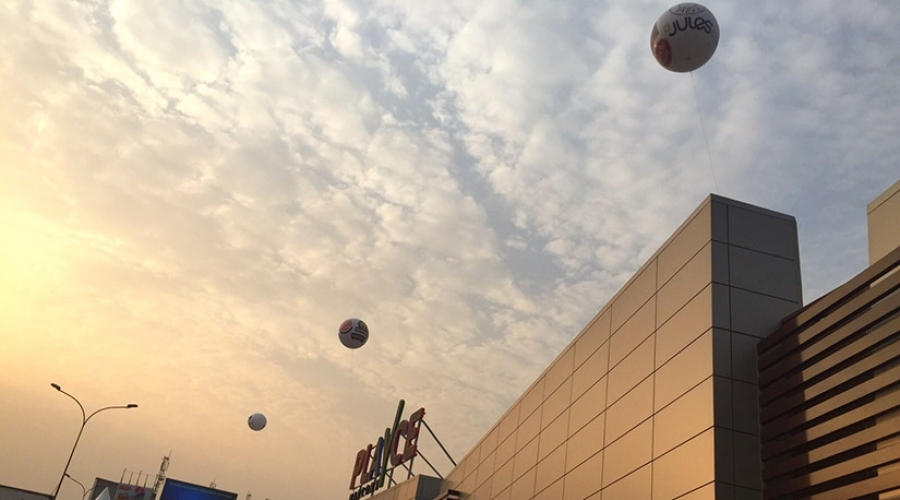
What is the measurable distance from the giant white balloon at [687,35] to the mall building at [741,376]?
2963 mm

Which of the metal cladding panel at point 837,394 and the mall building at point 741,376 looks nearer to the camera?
the metal cladding panel at point 837,394

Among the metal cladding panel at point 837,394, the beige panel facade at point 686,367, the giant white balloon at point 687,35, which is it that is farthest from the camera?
the giant white balloon at point 687,35

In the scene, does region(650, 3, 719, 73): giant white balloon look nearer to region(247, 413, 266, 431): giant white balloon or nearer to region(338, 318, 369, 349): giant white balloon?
region(338, 318, 369, 349): giant white balloon

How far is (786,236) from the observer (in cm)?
1474

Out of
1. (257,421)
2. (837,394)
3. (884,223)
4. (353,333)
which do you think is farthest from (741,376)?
(257,421)

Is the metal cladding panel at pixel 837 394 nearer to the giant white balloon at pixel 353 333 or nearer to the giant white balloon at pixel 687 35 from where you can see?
the giant white balloon at pixel 687 35

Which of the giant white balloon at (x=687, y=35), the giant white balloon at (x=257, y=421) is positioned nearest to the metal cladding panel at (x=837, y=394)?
the giant white balloon at (x=687, y=35)

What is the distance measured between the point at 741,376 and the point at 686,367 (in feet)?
3.92

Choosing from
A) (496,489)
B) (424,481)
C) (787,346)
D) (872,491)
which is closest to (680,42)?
(787,346)

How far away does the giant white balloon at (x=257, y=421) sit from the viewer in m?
46.1

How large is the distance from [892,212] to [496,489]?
17816 millimetres

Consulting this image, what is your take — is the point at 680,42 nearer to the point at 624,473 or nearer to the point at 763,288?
the point at 763,288

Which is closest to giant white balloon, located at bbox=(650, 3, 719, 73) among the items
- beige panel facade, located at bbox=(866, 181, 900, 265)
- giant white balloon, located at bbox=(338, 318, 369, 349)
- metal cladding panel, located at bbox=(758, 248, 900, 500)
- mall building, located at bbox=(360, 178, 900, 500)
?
mall building, located at bbox=(360, 178, 900, 500)

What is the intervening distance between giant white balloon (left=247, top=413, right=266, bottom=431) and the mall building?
30.6 meters
